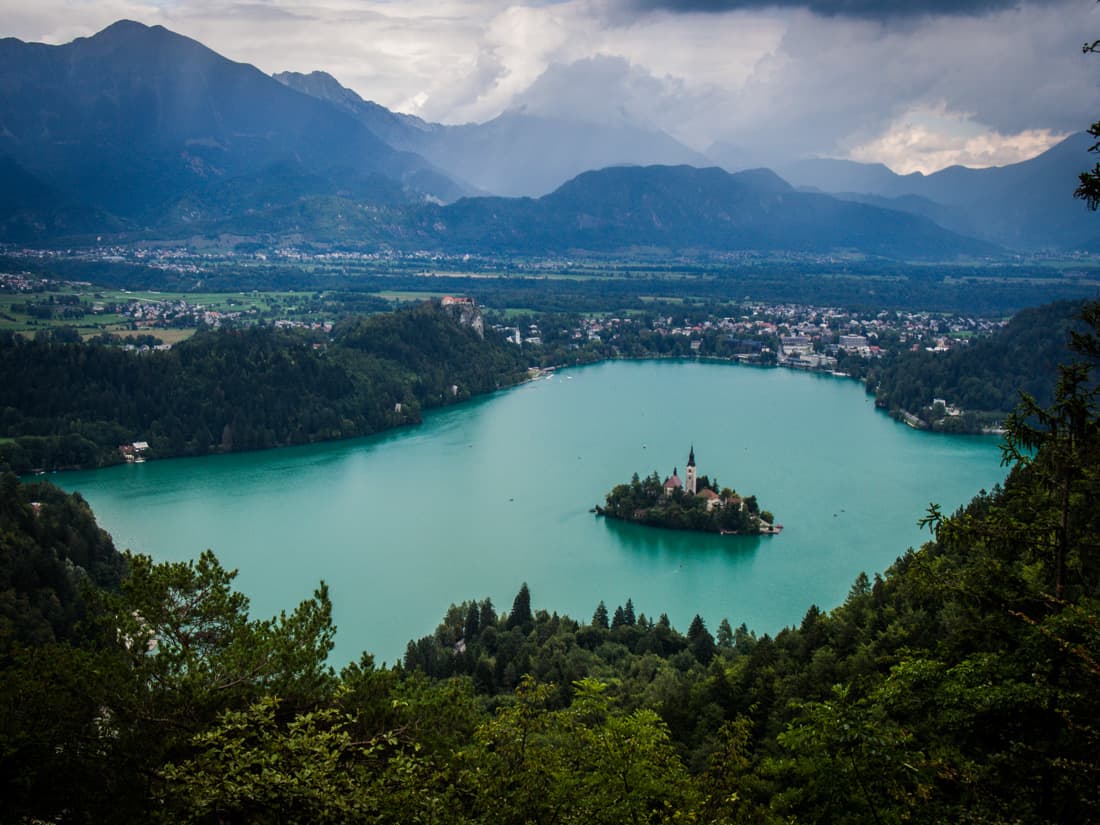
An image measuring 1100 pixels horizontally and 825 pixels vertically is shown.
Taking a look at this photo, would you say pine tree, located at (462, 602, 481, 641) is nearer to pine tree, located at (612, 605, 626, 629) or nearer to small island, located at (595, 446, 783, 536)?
pine tree, located at (612, 605, 626, 629)

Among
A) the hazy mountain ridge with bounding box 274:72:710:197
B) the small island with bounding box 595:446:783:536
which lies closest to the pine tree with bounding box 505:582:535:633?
the small island with bounding box 595:446:783:536

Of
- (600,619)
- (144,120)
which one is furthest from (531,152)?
(600,619)

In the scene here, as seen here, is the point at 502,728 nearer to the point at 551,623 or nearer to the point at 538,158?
the point at 551,623

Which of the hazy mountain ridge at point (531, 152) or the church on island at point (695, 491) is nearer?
the church on island at point (695, 491)

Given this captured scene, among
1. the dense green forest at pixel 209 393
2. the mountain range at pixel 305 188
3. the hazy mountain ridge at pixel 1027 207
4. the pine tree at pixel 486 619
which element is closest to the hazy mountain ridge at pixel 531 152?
the mountain range at pixel 305 188

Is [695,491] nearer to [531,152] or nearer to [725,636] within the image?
[725,636]

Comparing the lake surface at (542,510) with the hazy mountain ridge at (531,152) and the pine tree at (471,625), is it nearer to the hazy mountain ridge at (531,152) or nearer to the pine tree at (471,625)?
the pine tree at (471,625)
